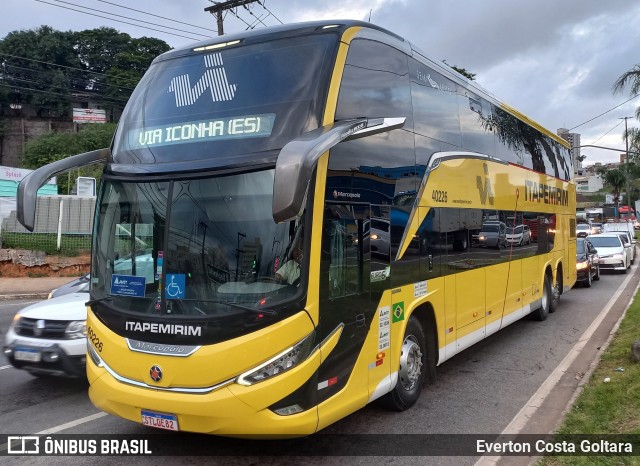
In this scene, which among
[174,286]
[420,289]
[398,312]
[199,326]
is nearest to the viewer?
[199,326]

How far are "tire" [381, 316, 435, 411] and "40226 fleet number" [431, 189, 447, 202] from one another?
149 cm

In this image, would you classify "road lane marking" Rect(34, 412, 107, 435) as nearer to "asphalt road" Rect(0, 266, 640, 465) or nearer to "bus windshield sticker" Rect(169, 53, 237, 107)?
"asphalt road" Rect(0, 266, 640, 465)

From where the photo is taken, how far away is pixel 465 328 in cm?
743

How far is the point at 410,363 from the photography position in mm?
6031

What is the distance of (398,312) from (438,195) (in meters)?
1.79

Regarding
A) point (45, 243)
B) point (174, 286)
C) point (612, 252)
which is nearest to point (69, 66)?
point (45, 243)

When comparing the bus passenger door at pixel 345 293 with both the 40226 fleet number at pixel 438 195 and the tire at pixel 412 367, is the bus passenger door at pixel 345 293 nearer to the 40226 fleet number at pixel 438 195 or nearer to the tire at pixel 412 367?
the tire at pixel 412 367

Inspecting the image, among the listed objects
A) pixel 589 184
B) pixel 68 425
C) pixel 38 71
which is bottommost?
pixel 68 425

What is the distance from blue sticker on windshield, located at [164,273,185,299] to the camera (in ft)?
14.3

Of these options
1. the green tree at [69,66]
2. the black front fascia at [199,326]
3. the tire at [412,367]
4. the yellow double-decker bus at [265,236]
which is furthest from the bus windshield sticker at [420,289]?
the green tree at [69,66]

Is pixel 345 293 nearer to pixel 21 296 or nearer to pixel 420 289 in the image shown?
pixel 420 289

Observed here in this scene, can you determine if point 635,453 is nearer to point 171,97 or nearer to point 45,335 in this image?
point 171,97

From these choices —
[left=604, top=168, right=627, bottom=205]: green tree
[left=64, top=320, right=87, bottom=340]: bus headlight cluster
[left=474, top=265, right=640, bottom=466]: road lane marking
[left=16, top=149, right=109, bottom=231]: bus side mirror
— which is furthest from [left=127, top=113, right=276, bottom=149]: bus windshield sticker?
[left=604, top=168, right=627, bottom=205]: green tree

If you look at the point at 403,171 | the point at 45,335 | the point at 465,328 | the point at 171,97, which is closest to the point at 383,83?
the point at 403,171
